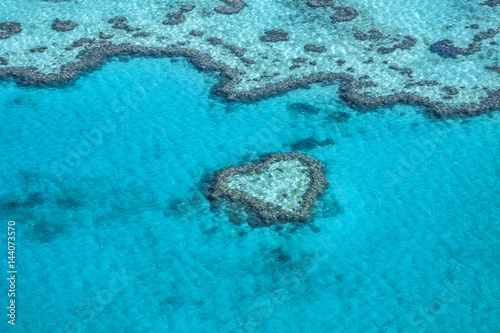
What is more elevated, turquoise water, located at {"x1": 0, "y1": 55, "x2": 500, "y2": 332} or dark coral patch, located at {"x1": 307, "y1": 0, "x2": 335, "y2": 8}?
dark coral patch, located at {"x1": 307, "y1": 0, "x2": 335, "y2": 8}

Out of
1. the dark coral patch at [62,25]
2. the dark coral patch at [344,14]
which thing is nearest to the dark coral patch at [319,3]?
the dark coral patch at [344,14]

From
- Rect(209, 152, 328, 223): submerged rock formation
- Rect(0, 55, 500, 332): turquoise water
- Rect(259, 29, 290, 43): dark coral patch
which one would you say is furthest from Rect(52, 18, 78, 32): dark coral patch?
Rect(209, 152, 328, 223): submerged rock formation

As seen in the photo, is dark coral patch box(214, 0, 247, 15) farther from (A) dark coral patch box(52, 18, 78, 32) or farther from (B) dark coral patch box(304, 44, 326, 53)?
(A) dark coral patch box(52, 18, 78, 32)

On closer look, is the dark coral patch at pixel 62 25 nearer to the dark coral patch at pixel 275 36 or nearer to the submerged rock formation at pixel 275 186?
the dark coral patch at pixel 275 36

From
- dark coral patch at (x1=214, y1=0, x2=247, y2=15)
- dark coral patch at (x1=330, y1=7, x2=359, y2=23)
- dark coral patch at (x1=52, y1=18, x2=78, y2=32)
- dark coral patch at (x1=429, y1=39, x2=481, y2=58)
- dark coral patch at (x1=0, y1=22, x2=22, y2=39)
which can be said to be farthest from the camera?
dark coral patch at (x1=214, y1=0, x2=247, y2=15)

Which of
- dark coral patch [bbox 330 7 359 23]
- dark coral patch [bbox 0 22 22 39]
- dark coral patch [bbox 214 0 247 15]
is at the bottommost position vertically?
dark coral patch [bbox 0 22 22 39]

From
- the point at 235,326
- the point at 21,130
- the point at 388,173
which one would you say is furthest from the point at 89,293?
the point at 388,173

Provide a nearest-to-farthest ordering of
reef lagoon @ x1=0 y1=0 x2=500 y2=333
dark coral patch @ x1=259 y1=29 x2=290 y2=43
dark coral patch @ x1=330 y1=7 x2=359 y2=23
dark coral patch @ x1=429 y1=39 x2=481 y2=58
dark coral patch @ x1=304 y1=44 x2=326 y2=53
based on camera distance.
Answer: reef lagoon @ x1=0 y1=0 x2=500 y2=333
dark coral patch @ x1=429 y1=39 x2=481 y2=58
dark coral patch @ x1=304 y1=44 x2=326 y2=53
dark coral patch @ x1=259 y1=29 x2=290 y2=43
dark coral patch @ x1=330 y1=7 x2=359 y2=23
